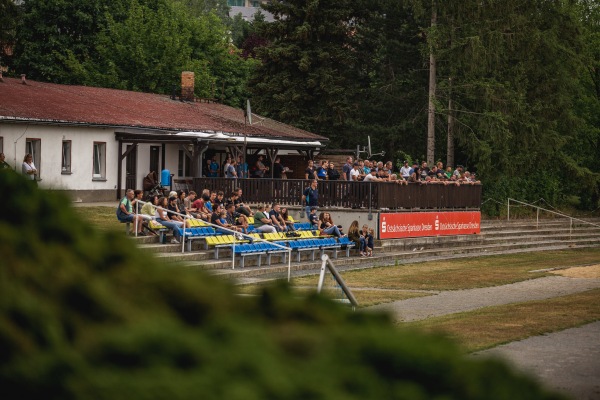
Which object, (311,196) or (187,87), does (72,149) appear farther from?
(187,87)

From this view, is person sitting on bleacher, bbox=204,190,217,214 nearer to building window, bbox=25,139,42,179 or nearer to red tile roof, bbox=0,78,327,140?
red tile roof, bbox=0,78,327,140

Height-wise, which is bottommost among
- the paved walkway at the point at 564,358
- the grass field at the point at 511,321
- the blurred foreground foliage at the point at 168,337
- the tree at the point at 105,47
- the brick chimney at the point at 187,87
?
the grass field at the point at 511,321

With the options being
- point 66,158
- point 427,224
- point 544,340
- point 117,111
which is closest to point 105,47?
point 117,111

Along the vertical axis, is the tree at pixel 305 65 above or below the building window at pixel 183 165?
above

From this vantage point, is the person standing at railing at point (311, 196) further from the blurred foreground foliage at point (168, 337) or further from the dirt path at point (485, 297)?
the blurred foreground foliage at point (168, 337)

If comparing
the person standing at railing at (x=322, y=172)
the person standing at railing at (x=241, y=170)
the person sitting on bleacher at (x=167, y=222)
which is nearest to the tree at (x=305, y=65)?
the person standing at railing at (x=241, y=170)

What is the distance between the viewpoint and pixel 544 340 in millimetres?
16922

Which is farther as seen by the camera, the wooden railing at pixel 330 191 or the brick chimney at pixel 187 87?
the brick chimney at pixel 187 87

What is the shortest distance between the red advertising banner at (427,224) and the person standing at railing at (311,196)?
2201 mm

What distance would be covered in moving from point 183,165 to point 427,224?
12.3 m

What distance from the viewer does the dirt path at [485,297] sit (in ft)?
70.6

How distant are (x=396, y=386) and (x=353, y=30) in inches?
2688

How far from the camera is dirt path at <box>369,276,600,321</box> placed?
2152 centimetres

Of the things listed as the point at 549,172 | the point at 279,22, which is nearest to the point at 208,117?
the point at 279,22
